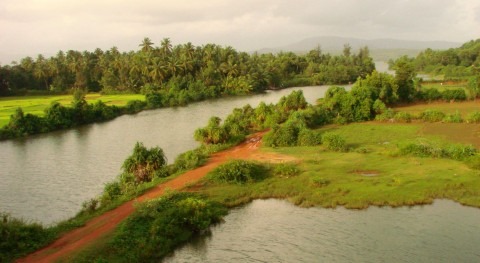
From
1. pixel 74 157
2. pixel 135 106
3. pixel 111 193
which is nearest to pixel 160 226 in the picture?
pixel 111 193

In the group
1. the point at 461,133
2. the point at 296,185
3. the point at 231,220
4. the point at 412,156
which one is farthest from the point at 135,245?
the point at 461,133

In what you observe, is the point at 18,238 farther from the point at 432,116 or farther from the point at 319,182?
the point at 432,116

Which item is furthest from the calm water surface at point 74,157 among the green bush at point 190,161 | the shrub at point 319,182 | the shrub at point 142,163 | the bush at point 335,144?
the shrub at point 319,182

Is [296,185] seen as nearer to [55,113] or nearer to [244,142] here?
[244,142]

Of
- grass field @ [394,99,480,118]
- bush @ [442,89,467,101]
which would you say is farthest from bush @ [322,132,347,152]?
bush @ [442,89,467,101]

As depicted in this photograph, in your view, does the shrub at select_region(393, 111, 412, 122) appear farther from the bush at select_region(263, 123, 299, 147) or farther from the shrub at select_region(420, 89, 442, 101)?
the shrub at select_region(420, 89, 442, 101)
